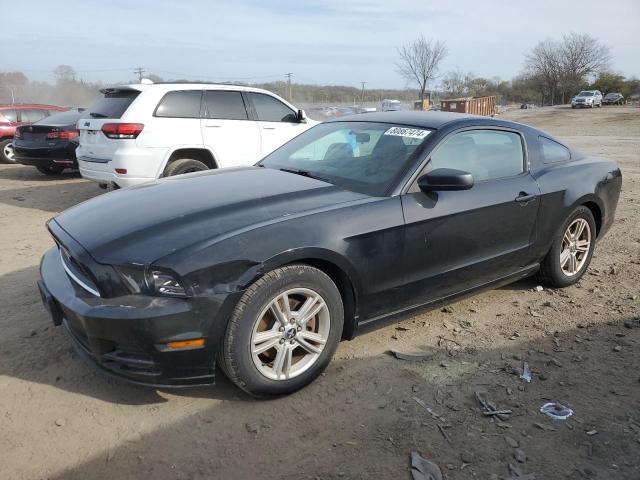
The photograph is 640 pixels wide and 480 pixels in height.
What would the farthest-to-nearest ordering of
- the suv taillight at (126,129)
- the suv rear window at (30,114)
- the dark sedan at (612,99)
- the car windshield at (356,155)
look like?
the dark sedan at (612,99)
the suv rear window at (30,114)
the suv taillight at (126,129)
the car windshield at (356,155)

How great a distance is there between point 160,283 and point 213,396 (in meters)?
0.79

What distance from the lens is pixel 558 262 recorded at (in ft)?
14.2

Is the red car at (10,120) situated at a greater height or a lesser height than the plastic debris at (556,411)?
greater

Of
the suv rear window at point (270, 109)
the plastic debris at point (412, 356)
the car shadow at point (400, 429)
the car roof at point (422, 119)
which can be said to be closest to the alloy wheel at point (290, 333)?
the car shadow at point (400, 429)

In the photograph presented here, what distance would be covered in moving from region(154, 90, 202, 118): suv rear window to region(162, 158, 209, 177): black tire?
0.63 metres

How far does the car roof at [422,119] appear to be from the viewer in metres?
3.72

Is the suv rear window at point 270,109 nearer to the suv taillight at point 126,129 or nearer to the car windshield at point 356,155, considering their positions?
the suv taillight at point 126,129

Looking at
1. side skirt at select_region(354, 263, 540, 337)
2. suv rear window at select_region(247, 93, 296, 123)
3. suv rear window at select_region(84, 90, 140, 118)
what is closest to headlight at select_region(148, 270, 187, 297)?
side skirt at select_region(354, 263, 540, 337)

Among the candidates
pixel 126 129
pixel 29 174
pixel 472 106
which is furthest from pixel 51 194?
pixel 472 106

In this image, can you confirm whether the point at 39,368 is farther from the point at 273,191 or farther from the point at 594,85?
the point at 594,85

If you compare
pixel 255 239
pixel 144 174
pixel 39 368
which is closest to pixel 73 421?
pixel 39 368

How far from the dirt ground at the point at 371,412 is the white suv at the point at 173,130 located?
3053mm

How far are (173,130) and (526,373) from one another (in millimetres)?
5402

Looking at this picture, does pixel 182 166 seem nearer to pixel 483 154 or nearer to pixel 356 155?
pixel 356 155
